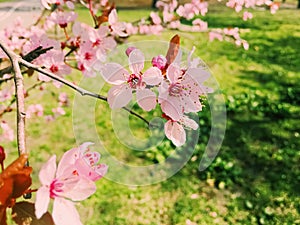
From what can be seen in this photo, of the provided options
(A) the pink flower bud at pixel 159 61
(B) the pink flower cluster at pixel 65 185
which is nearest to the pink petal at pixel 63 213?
(B) the pink flower cluster at pixel 65 185

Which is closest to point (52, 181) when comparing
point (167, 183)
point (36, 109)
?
point (167, 183)

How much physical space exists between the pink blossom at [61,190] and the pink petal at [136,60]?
321mm

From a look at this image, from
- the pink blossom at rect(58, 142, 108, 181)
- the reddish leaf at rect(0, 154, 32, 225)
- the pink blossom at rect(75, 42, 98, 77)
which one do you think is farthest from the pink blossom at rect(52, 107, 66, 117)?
the reddish leaf at rect(0, 154, 32, 225)

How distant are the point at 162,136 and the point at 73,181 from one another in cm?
374

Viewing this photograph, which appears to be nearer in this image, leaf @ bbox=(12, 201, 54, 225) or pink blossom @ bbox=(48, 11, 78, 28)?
leaf @ bbox=(12, 201, 54, 225)

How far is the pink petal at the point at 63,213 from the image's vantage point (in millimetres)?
742

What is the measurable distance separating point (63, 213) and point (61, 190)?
0.04 meters

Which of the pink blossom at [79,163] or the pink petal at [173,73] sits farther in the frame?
the pink petal at [173,73]

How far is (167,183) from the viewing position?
3.77 m

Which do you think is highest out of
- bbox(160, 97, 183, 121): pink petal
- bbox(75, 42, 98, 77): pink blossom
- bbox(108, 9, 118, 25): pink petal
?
bbox(160, 97, 183, 121): pink petal

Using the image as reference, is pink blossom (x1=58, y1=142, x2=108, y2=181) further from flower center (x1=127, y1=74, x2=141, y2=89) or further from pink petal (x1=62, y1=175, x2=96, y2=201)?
flower center (x1=127, y1=74, x2=141, y2=89)

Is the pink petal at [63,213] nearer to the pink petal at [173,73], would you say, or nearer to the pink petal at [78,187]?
the pink petal at [78,187]

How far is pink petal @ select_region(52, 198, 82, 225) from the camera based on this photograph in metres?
0.74

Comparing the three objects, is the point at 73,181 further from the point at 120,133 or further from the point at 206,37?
the point at 206,37
